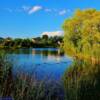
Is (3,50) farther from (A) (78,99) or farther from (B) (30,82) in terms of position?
(A) (78,99)

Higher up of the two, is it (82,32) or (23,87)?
(82,32)

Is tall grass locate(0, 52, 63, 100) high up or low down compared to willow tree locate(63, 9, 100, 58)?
down

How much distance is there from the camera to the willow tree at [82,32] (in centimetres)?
3120

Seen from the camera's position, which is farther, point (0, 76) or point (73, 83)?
point (73, 83)

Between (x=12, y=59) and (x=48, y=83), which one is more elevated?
(x=12, y=59)

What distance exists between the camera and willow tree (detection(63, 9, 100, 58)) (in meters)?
31.2

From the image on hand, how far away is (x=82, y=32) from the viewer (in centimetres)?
3219

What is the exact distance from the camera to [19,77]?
21.2 feet

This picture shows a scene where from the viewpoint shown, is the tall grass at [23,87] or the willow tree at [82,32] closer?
the tall grass at [23,87]

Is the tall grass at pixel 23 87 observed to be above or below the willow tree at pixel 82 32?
below

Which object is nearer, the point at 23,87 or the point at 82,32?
the point at 23,87

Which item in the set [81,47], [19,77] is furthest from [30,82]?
[81,47]

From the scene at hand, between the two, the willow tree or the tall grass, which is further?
the willow tree

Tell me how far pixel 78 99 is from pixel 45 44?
67.0 m
